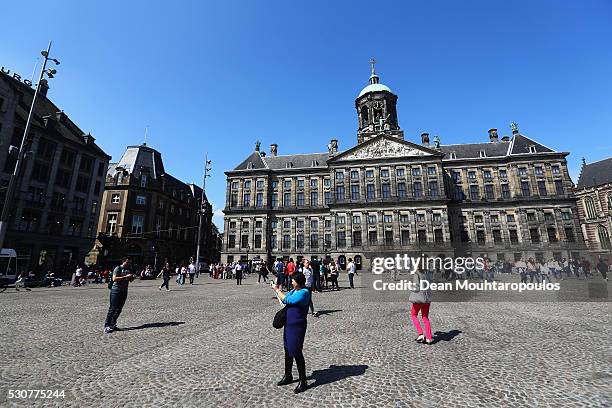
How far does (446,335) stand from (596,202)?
70.1 m

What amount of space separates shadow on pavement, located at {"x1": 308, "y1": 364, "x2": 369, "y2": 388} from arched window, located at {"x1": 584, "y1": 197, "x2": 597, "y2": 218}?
74576 millimetres

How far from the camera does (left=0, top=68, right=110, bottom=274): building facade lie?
30439 millimetres

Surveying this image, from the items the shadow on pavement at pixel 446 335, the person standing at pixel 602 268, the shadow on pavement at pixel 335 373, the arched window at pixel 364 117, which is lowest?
the shadow on pavement at pixel 335 373

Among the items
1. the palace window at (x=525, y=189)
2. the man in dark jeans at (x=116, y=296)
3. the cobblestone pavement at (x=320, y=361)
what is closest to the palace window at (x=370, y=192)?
the palace window at (x=525, y=189)

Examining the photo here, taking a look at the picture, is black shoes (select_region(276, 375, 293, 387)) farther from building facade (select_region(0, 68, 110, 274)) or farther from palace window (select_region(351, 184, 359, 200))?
palace window (select_region(351, 184, 359, 200))

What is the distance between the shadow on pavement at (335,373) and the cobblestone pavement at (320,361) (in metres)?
0.02

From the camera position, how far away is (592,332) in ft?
25.1

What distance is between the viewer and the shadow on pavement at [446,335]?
285 inches

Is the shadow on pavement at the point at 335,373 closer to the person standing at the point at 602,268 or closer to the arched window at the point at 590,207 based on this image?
the person standing at the point at 602,268

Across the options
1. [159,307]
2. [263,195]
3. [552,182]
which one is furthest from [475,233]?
[159,307]

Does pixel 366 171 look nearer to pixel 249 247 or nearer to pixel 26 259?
pixel 249 247

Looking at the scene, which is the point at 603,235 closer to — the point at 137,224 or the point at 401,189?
the point at 401,189

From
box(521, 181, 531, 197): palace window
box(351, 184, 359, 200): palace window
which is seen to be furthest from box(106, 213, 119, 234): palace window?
box(521, 181, 531, 197): palace window

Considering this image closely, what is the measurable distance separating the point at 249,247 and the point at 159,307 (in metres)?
44.9
